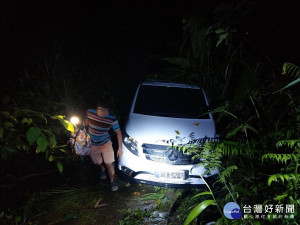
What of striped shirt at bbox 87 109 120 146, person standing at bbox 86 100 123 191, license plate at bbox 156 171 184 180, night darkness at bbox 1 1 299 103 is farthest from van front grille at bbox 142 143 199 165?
night darkness at bbox 1 1 299 103

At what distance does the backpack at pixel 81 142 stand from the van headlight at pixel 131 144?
0.64 metres

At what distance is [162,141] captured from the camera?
3174 millimetres

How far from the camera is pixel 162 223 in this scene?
291cm

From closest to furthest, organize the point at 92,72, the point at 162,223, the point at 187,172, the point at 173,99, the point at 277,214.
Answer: the point at 277,214, the point at 162,223, the point at 187,172, the point at 173,99, the point at 92,72

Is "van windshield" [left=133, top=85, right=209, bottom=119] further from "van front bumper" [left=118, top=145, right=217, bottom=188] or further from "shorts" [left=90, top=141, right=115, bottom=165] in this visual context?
"van front bumper" [left=118, top=145, right=217, bottom=188]

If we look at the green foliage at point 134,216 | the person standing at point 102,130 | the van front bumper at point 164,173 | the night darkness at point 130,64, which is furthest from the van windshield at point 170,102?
the green foliage at point 134,216

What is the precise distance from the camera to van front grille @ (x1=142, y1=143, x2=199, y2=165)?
3135 mm

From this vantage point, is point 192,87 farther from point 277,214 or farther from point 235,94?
point 277,214

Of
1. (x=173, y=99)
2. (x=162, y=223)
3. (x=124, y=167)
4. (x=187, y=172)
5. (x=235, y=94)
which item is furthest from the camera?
(x=173, y=99)

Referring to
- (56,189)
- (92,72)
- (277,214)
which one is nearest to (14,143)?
(56,189)

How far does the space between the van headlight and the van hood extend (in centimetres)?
6

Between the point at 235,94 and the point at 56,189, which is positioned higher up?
the point at 235,94

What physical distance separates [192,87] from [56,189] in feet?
10.9

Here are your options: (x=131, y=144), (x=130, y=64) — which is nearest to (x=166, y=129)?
(x=131, y=144)
